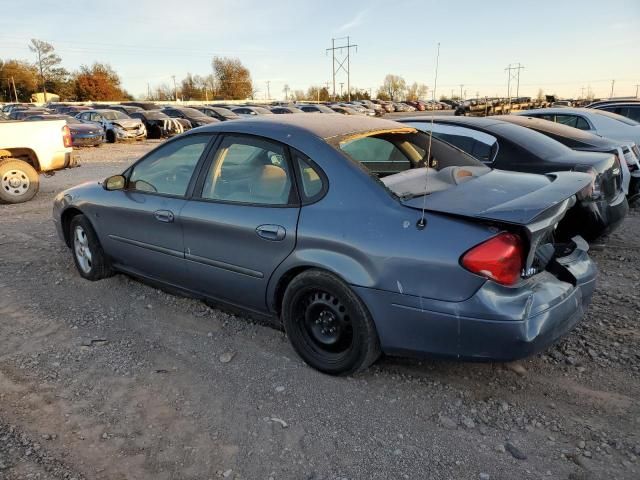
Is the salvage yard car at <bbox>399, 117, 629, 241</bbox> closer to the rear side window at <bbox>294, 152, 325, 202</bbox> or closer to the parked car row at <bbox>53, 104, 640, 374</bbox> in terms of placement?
the parked car row at <bbox>53, 104, 640, 374</bbox>

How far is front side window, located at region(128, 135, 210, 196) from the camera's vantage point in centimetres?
383

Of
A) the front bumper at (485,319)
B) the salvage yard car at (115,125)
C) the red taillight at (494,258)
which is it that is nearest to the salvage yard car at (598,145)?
the front bumper at (485,319)

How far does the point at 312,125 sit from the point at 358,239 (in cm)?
105

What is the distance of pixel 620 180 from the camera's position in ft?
17.6

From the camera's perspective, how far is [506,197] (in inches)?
111

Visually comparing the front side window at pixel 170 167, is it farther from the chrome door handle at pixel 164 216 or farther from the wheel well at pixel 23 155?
the wheel well at pixel 23 155

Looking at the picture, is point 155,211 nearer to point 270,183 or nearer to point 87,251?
point 270,183

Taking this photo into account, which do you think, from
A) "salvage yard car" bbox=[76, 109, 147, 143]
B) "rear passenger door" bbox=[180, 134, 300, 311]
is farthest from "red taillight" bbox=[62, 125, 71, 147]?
"salvage yard car" bbox=[76, 109, 147, 143]

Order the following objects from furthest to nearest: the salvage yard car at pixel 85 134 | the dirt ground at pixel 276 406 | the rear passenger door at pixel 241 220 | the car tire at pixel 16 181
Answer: the salvage yard car at pixel 85 134 → the car tire at pixel 16 181 → the rear passenger door at pixel 241 220 → the dirt ground at pixel 276 406

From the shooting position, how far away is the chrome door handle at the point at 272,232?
3094 millimetres

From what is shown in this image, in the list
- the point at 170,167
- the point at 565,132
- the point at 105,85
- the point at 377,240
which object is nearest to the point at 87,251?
the point at 170,167

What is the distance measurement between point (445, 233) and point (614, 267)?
3.35 metres

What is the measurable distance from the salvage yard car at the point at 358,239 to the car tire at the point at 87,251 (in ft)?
2.15

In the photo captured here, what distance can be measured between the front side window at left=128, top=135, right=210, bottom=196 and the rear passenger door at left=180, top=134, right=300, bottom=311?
207 mm
